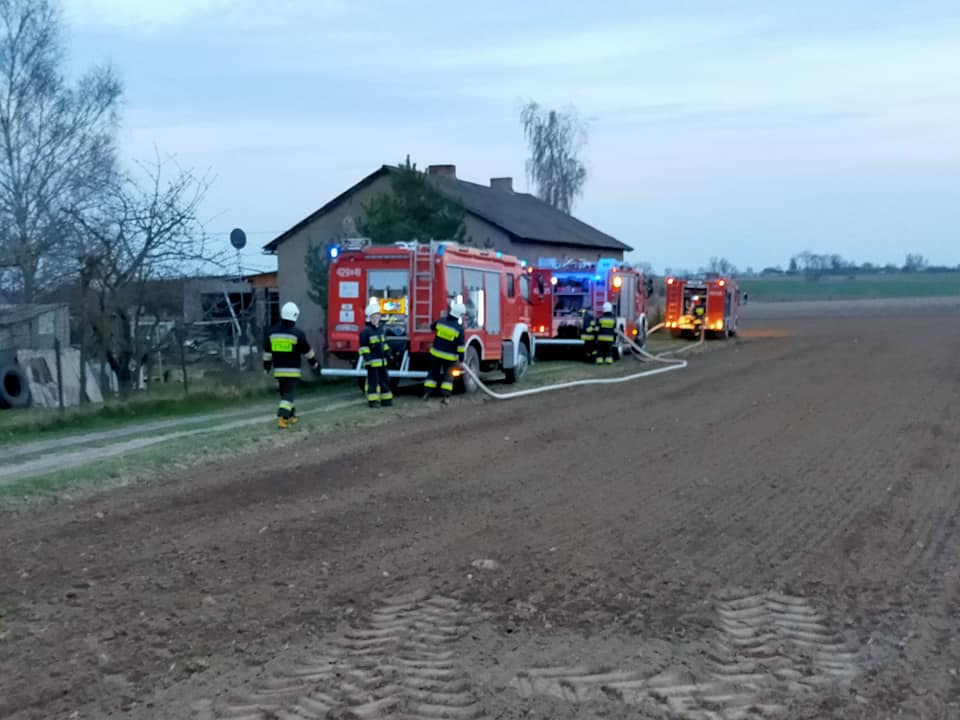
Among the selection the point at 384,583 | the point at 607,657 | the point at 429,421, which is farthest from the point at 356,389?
the point at 607,657

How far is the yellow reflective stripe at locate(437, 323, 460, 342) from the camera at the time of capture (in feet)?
58.9

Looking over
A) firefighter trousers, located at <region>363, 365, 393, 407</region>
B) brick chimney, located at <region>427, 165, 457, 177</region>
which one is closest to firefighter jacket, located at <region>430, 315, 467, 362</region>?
firefighter trousers, located at <region>363, 365, 393, 407</region>

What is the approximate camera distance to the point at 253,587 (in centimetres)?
732

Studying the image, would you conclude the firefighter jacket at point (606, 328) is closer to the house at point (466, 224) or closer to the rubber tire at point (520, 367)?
the rubber tire at point (520, 367)

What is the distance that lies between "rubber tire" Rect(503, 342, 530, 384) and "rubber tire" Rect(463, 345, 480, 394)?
6.50ft

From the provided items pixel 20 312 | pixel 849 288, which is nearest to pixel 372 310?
pixel 20 312

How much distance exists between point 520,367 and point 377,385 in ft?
19.3

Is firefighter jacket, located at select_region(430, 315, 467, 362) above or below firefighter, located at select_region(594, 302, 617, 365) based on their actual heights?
above

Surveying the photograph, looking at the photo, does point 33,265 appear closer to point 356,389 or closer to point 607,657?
point 356,389

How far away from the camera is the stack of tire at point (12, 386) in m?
22.8

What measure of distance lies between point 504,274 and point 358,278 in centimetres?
407

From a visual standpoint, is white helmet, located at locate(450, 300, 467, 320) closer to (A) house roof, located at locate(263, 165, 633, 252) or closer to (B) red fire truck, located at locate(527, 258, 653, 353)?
(B) red fire truck, located at locate(527, 258, 653, 353)

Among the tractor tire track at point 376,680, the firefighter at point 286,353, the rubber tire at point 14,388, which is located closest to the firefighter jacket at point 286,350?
the firefighter at point 286,353

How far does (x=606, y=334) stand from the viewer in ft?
92.5
